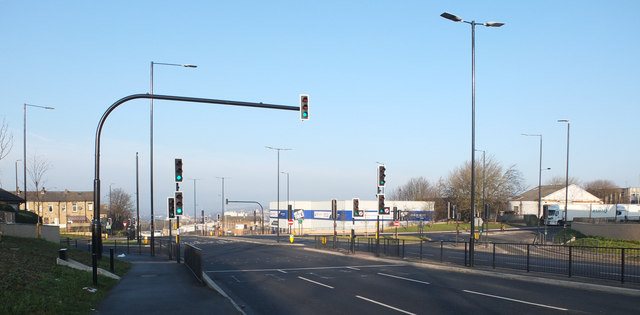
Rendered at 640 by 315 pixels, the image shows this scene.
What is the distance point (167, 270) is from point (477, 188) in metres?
65.6

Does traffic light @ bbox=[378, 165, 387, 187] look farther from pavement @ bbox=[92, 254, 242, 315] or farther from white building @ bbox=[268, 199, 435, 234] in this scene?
white building @ bbox=[268, 199, 435, 234]

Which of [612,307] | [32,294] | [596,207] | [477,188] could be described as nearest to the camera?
[32,294]

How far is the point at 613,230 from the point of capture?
40.0 metres

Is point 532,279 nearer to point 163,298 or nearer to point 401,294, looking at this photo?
point 401,294

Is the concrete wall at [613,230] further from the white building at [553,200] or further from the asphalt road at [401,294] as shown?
the white building at [553,200]

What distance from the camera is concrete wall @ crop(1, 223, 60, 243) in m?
30.0

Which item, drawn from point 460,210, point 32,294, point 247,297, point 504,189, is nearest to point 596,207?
point 504,189

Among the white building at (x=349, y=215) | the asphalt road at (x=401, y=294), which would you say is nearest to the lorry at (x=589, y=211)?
the white building at (x=349, y=215)

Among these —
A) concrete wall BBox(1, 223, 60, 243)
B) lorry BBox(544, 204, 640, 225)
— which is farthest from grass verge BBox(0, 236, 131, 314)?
lorry BBox(544, 204, 640, 225)

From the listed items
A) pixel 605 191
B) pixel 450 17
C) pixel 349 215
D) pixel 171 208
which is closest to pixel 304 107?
pixel 450 17

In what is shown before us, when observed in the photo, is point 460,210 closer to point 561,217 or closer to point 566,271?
point 561,217

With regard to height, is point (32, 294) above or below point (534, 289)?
above

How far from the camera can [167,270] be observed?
69.8ft

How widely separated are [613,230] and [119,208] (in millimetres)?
90697
